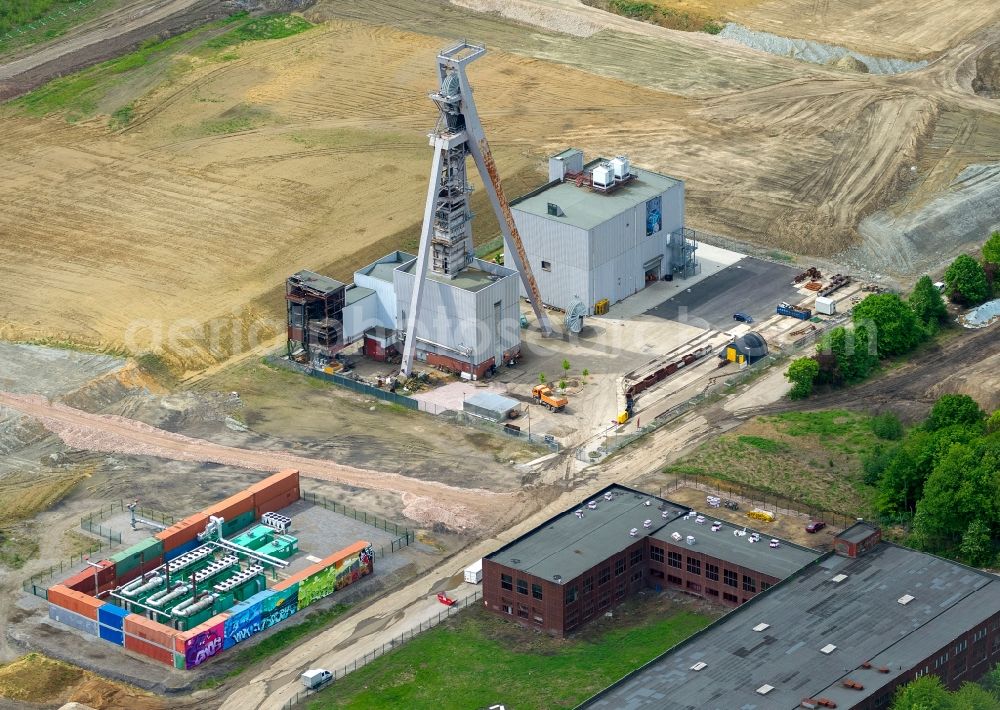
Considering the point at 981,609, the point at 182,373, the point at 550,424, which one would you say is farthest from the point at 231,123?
the point at 981,609

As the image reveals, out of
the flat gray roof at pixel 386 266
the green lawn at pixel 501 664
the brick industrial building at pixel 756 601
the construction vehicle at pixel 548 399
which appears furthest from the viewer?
the flat gray roof at pixel 386 266

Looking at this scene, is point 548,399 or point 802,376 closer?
point 802,376

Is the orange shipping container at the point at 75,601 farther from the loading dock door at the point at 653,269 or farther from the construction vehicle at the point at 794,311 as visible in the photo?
the construction vehicle at the point at 794,311

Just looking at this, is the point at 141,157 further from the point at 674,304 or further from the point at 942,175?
the point at 942,175

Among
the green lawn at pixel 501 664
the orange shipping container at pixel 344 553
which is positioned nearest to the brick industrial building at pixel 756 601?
the green lawn at pixel 501 664

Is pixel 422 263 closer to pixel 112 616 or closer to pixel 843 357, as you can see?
pixel 843 357

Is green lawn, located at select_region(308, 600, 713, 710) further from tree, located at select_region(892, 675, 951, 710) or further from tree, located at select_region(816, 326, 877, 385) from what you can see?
tree, located at select_region(816, 326, 877, 385)

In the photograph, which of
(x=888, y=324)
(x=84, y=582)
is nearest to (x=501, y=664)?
(x=84, y=582)
